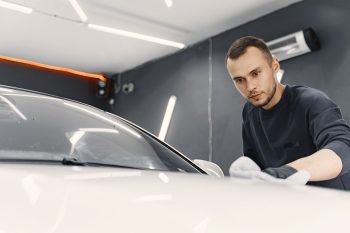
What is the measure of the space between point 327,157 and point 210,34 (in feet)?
12.5

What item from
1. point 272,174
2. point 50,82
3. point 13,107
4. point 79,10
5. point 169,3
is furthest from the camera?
point 50,82

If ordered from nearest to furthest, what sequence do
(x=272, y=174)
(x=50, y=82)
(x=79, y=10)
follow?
(x=272, y=174) → (x=79, y=10) → (x=50, y=82)

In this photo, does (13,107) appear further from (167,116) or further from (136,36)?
(167,116)

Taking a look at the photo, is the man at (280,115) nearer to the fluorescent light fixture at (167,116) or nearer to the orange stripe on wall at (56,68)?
the fluorescent light fixture at (167,116)

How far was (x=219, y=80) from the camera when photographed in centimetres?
474

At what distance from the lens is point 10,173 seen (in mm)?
619

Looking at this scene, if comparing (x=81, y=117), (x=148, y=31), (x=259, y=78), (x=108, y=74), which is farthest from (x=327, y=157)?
(x=108, y=74)

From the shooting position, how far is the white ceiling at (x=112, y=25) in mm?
4047

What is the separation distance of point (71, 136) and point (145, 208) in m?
0.83

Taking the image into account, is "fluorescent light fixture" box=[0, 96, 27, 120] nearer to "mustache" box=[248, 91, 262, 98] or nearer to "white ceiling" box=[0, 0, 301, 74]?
"mustache" box=[248, 91, 262, 98]

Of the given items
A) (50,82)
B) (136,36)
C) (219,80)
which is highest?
(136,36)

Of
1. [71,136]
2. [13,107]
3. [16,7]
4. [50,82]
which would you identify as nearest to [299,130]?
[71,136]

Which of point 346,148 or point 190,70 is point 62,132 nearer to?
point 346,148

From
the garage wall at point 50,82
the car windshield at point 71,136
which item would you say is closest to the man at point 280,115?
the car windshield at point 71,136
